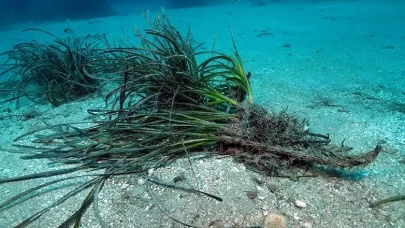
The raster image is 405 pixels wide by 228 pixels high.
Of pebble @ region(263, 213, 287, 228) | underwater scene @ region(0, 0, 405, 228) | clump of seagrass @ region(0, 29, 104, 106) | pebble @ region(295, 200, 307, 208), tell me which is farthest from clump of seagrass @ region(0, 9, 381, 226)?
clump of seagrass @ region(0, 29, 104, 106)

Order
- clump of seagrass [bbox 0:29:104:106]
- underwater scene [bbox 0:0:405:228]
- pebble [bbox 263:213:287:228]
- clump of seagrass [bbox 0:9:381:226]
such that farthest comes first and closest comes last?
clump of seagrass [bbox 0:29:104:106], clump of seagrass [bbox 0:9:381:226], underwater scene [bbox 0:0:405:228], pebble [bbox 263:213:287:228]

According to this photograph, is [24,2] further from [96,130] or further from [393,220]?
[393,220]

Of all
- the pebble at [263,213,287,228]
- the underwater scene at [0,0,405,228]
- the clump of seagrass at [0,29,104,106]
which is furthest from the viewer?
→ the clump of seagrass at [0,29,104,106]

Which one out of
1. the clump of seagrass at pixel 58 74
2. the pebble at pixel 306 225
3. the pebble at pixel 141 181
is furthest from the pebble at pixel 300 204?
the clump of seagrass at pixel 58 74

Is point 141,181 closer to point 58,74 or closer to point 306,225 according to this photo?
point 306,225

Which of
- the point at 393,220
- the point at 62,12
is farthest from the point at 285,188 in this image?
the point at 62,12

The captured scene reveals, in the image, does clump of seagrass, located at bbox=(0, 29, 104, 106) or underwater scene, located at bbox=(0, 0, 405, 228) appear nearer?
underwater scene, located at bbox=(0, 0, 405, 228)

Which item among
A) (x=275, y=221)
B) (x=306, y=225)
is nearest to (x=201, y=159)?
(x=275, y=221)

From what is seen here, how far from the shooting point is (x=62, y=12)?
87.4 ft

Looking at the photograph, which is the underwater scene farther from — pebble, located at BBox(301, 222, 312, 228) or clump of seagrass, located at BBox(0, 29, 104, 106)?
clump of seagrass, located at BBox(0, 29, 104, 106)

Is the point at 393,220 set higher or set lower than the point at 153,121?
lower

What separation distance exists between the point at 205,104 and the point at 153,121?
58 cm

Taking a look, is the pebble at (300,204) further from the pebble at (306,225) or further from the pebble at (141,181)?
the pebble at (141,181)

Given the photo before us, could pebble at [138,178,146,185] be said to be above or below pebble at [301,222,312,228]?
above
